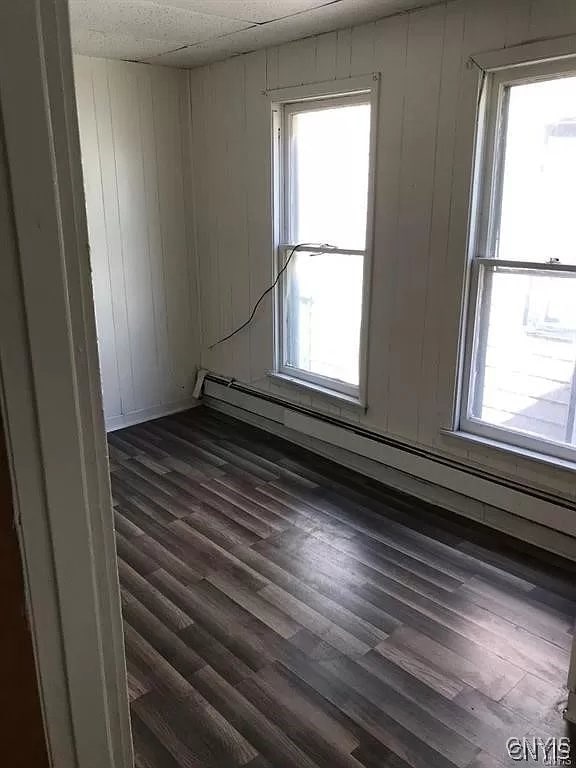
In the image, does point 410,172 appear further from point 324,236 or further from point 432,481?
point 432,481

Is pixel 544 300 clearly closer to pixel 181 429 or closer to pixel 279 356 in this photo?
pixel 279 356

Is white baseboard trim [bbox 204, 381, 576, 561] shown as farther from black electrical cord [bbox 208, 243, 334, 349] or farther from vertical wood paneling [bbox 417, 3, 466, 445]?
black electrical cord [bbox 208, 243, 334, 349]

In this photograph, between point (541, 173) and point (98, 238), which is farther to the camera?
point (98, 238)

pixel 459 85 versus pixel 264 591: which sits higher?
pixel 459 85

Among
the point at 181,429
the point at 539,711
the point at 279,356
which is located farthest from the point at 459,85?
the point at 181,429

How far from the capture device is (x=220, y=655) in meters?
2.20

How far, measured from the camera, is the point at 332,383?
12.2 feet

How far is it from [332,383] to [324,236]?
34.8 inches

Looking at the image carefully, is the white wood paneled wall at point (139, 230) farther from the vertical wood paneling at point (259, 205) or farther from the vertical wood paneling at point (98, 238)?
the vertical wood paneling at point (259, 205)

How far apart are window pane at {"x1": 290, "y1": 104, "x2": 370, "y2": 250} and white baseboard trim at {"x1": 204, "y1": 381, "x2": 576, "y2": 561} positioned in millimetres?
1137

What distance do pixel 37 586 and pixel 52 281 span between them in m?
0.32

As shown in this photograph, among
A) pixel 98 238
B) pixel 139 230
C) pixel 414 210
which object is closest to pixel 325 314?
pixel 414 210

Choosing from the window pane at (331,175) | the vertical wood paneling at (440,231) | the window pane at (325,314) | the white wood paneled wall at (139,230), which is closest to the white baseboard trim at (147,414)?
the white wood paneled wall at (139,230)

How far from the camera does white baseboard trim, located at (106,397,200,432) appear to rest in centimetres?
433
